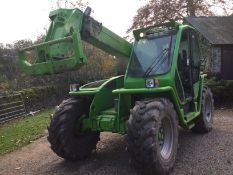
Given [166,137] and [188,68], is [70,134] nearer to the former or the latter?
[166,137]

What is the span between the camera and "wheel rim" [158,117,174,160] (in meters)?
6.57

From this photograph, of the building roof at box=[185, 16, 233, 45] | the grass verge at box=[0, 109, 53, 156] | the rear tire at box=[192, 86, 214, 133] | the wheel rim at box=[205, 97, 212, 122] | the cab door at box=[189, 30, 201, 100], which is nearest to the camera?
the cab door at box=[189, 30, 201, 100]

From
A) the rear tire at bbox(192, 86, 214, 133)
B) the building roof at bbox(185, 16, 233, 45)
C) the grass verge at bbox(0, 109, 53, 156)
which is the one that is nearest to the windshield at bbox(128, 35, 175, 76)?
the rear tire at bbox(192, 86, 214, 133)

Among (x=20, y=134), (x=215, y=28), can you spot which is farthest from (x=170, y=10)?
(x=20, y=134)

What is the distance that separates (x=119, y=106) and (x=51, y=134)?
1468 mm

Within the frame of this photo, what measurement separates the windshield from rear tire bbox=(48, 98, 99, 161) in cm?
136

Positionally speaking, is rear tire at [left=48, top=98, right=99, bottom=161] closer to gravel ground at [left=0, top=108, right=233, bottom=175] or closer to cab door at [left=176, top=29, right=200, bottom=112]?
gravel ground at [left=0, top=108, right=233, bottom=175]

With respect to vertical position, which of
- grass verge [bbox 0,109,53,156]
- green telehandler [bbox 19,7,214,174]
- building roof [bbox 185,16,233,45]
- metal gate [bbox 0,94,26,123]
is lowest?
grass verge [bbox 0,109,53,156]

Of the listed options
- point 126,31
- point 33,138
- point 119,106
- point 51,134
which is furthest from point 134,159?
point 126,31

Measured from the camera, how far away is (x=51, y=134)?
7.34 m

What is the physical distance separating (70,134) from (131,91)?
5.57 feet

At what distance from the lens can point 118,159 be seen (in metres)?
7.51

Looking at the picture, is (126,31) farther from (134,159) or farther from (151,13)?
(134,159)

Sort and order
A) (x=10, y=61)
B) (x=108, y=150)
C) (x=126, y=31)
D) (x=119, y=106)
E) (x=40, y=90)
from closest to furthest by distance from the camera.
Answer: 1. (x=119, y=106)
2. (x=108, y=150)
3. (x=40, y=90)
4. (x=10, y=61)
5. (x=126, y=31)
